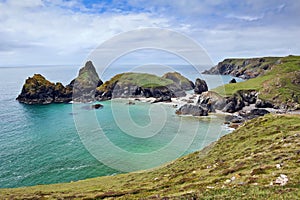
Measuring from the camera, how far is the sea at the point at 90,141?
5314cm

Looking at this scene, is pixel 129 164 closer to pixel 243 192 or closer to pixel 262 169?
pixel 262 169

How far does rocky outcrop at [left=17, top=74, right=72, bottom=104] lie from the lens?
14750 centimetres

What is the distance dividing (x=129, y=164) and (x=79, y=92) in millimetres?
122791

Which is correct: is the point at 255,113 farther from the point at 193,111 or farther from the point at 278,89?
the point at 278,89

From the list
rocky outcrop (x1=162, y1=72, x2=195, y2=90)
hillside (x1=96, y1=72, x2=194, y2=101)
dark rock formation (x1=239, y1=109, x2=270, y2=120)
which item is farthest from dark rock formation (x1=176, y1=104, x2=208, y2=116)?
rocky outcrop (x1=162, y1=72, x2=195, y2=90)

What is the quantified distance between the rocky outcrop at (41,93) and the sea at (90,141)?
2561 centimetres

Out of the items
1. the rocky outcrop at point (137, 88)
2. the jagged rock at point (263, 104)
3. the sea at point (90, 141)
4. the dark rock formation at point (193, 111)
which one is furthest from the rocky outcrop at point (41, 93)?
the jagged rock at point (263, 104)

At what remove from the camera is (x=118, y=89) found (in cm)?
18012

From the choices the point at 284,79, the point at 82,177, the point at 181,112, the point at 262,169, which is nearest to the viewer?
the point at 262,169

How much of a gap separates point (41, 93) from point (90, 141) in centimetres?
9518

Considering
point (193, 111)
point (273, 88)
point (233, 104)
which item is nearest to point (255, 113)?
point (233, 104)

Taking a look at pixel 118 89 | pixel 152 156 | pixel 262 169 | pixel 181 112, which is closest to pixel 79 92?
pixel 118 89

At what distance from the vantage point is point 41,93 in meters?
150

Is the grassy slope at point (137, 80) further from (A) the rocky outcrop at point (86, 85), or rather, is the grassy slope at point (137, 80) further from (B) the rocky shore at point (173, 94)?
(A) the rocky outcrop at point (86, 85)
